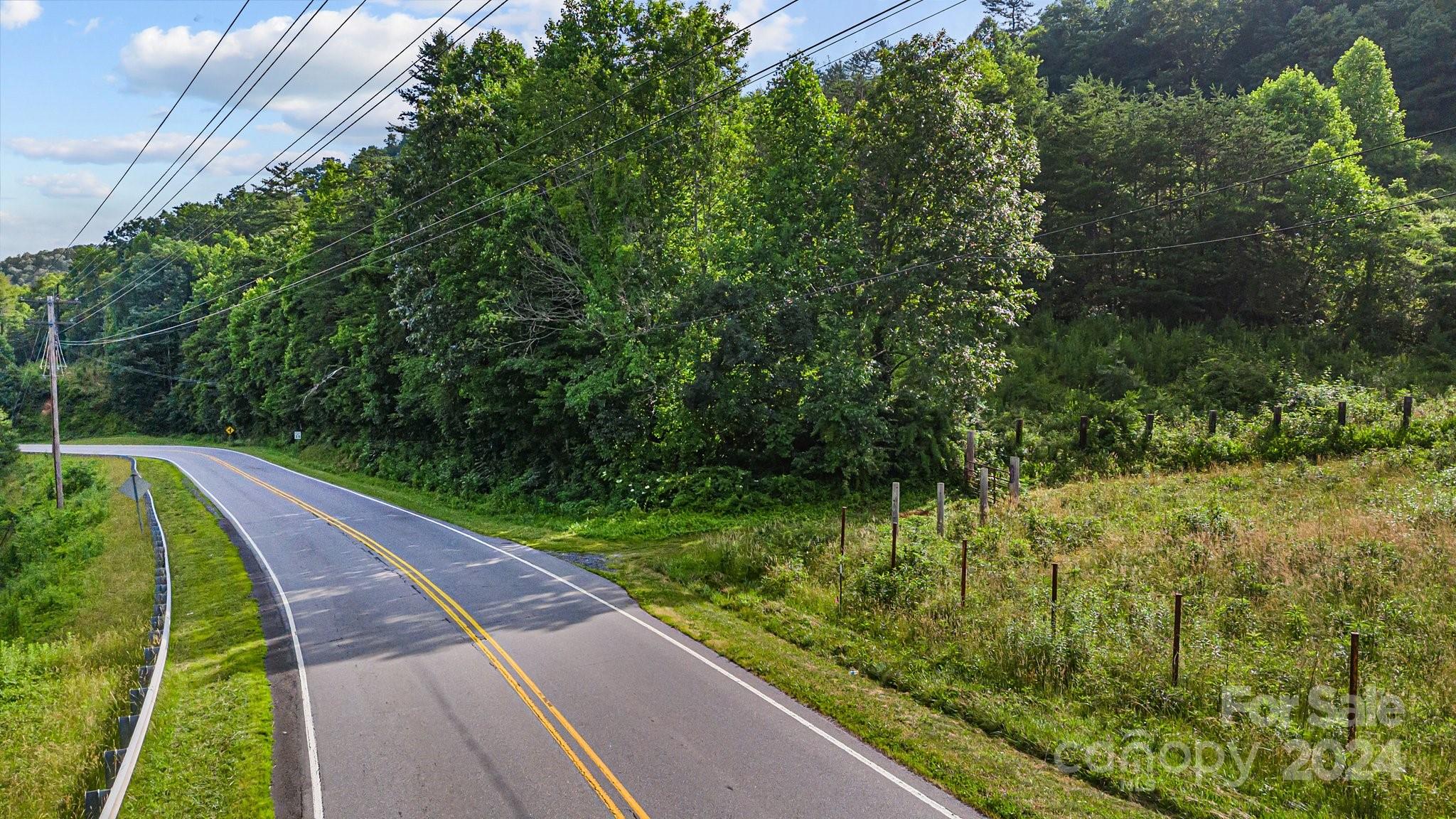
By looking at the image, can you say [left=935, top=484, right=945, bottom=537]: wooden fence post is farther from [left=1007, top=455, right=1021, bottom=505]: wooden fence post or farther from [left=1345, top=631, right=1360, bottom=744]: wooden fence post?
[left=1345, top=631, right=1360, bottom=744]: wooden fence post

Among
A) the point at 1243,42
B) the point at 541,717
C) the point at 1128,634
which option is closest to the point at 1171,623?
the point at 1128,634

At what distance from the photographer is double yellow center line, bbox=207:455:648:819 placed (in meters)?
8.90

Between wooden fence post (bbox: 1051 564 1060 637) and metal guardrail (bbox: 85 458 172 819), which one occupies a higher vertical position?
wooden fence post (bbox: 1051 564 1060 637)

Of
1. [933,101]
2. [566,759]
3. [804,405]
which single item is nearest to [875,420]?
[804,405]

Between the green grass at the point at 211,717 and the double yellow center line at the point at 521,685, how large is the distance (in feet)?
10.1

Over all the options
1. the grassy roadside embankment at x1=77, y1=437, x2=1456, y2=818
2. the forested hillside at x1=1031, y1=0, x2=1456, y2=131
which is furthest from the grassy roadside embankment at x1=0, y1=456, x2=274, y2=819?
the forested hillside at x1=1031, y1=0, x2=1456, y2=131

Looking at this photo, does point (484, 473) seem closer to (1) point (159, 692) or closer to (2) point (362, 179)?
(1) point (159, 692)

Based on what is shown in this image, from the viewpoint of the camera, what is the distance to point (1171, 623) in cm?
1152

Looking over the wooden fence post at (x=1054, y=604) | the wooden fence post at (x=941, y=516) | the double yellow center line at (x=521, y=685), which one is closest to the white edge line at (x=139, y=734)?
the double yellow center line at (x=521, y=685)

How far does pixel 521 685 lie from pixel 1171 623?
9.18 meters

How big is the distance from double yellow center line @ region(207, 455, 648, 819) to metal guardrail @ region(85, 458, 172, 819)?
174 inches

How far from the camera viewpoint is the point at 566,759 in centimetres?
963

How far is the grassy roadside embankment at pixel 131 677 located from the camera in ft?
31.6

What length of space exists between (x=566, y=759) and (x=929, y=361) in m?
18.5
